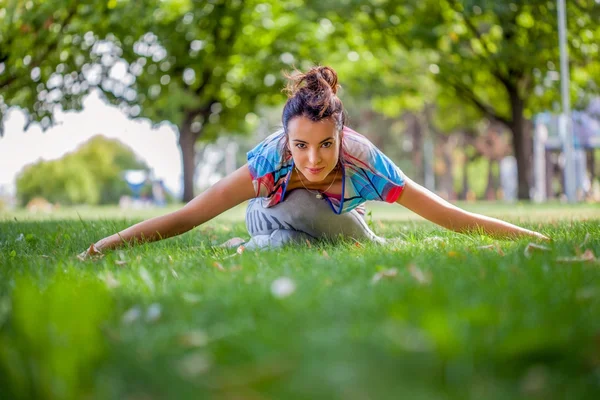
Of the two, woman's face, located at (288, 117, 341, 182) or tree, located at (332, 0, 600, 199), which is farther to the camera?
tree, located at (332, 0, 600, 199)

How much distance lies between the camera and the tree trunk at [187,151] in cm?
2375

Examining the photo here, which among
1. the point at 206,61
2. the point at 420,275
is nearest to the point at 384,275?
the point at 420,275

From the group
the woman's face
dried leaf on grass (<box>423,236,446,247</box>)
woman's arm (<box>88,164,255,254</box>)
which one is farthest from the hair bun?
dried leaf on grass (<box>423,236,446,247</box>)

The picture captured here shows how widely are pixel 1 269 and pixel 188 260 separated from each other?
1085mm

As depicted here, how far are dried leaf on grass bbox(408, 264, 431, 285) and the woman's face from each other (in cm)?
155

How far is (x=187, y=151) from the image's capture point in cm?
2397

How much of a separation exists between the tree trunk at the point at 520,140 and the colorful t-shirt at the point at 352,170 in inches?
728

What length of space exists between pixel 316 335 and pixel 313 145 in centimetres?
260

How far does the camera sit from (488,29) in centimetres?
2192

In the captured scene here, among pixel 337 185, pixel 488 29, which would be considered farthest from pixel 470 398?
pixel 488 29

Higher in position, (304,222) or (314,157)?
(314,157)

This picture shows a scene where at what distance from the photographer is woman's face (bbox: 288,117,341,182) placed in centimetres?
450

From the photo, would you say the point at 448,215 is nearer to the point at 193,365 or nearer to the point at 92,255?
the point at 92,255

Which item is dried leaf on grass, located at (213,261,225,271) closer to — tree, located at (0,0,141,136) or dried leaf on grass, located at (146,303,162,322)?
dried leaf on grass, located at (146,303,162,322)
